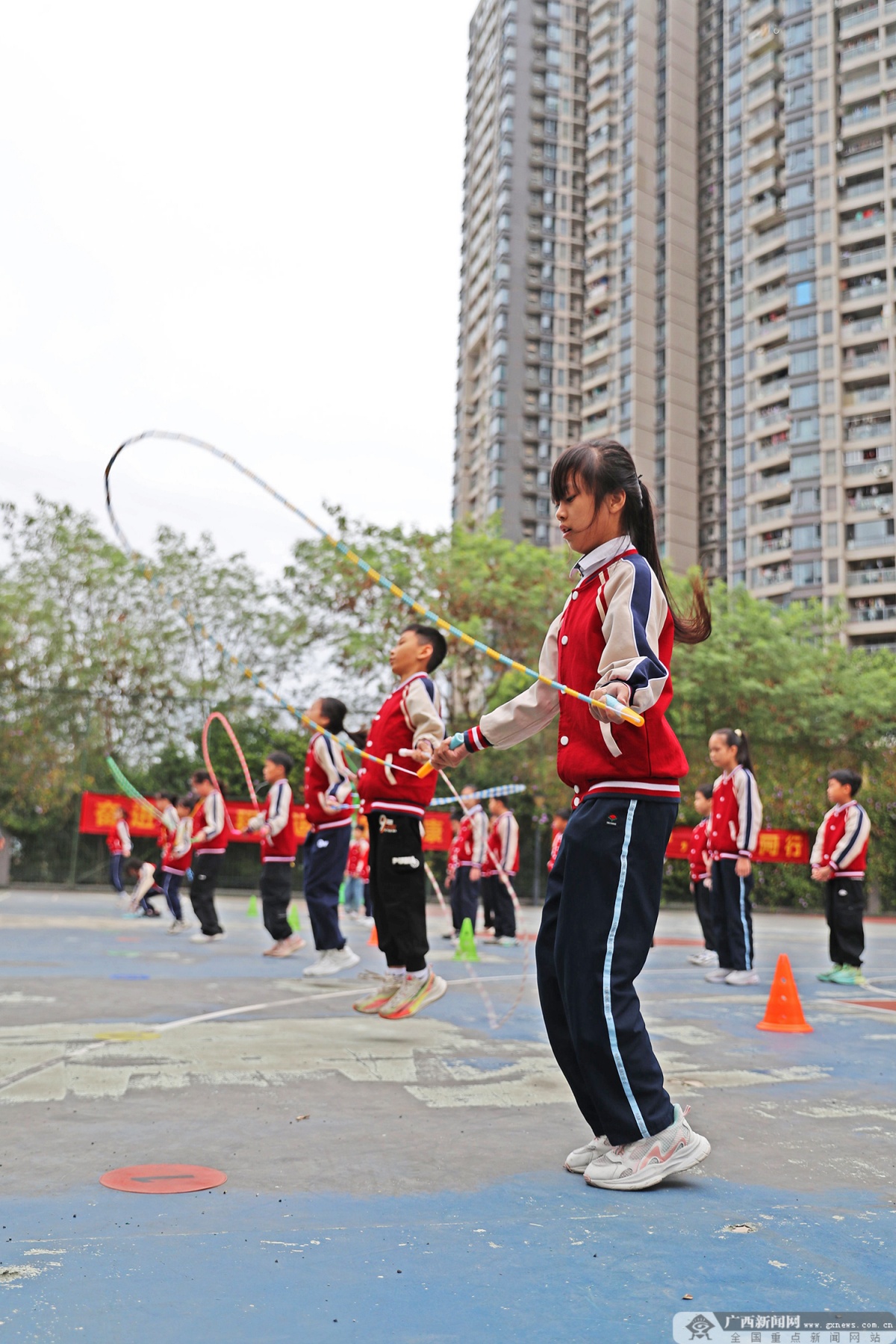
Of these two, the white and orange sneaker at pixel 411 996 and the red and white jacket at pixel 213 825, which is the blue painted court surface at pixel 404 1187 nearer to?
the white and orange sneaker at pixel 411 996

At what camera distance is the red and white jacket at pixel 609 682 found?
302 centimetres

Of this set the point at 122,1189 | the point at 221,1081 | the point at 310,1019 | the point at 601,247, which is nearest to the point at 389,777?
the point at 310,1019

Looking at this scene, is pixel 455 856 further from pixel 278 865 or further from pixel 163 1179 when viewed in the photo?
pixel 163 1179

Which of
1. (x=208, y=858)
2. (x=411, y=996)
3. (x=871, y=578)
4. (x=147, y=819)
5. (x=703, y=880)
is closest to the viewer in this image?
(x=411, y=996)

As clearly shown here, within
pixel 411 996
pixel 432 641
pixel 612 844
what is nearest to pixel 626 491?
pixel 612 844

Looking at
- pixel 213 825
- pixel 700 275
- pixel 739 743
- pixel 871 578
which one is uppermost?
pixel 700 275

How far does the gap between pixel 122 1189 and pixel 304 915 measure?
15664 millimetres

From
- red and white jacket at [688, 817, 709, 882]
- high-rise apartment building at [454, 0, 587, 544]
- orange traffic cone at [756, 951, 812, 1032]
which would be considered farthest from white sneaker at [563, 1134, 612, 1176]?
high-rise apartment building at [454, 0, 587, 544]

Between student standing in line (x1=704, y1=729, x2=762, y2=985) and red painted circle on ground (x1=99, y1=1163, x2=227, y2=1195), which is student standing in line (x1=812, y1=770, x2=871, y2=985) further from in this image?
red painted circle on ground (x1=99, y1=1163, x2=227, y2=1195)

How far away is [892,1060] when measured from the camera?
5.00 m

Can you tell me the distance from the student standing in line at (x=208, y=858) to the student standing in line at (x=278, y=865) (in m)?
1.16

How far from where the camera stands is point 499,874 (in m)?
13.3

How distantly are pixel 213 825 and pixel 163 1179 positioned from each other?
8.96 metres

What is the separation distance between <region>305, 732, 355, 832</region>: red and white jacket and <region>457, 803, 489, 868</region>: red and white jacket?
4.58 m
